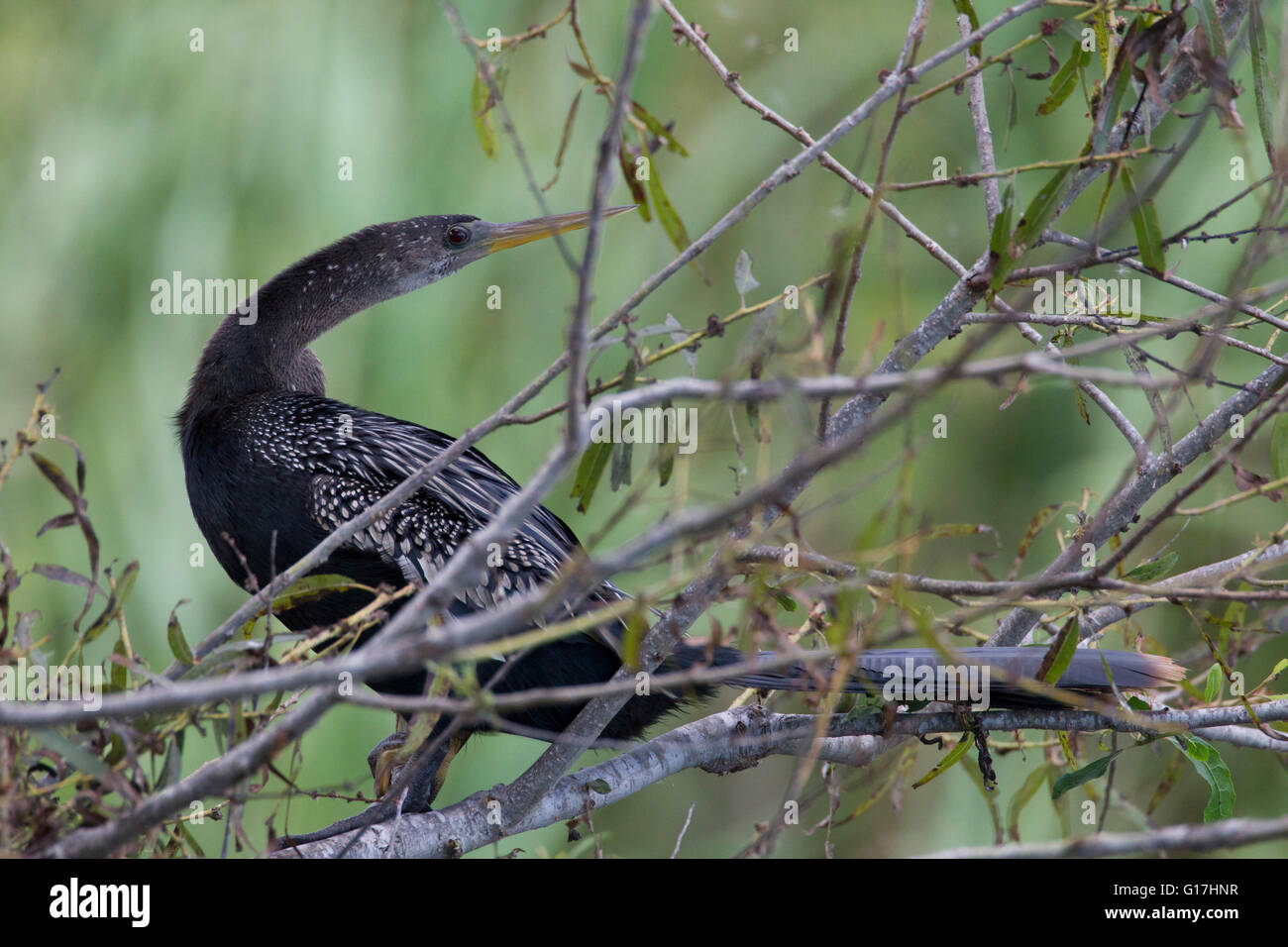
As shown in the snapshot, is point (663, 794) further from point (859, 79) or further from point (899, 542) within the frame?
point (899, 542)

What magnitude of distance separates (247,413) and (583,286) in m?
1.61

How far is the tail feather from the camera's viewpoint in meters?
1.71

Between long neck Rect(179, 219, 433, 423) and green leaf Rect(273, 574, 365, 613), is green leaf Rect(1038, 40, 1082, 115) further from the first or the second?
long neck Rect(179, 219, 433, 423)

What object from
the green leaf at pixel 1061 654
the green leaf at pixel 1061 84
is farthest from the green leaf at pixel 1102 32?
Result: the green leaf at pixel 1061 654

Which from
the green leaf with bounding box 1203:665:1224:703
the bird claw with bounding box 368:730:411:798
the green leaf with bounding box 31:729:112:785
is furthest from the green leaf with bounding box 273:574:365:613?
the green leaf with bounding box 1203:665:1224:703

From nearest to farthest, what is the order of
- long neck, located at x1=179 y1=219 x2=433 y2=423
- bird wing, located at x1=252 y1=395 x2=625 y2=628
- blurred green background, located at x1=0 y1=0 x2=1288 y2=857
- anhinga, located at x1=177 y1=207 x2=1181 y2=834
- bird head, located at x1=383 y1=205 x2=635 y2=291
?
anhinga, located at x1=177 y1=207 x2=1181 y2=834
bird wing, located at x1=252 y1=395 x2=625 y2=628
long neck, located at x1=179 y1=219 x2=433 y2=423
bird head, located at x1=383 y1=205 x2=635 y2=291
blurred green background, located at x1=0 y1=0 x2=1288 y2=857

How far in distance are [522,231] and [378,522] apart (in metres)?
0.89

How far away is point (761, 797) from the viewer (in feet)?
19.7

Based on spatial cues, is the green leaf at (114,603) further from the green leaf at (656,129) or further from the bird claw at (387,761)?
the green leaf at (656,129)

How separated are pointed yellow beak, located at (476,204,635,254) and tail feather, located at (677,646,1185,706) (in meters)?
1.16

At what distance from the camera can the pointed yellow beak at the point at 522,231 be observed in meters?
2.54

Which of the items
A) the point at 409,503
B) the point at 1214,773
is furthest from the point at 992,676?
the point at 409,503

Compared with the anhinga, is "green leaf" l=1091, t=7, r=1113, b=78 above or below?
above

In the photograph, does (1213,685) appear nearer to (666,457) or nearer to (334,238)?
(666,457)
